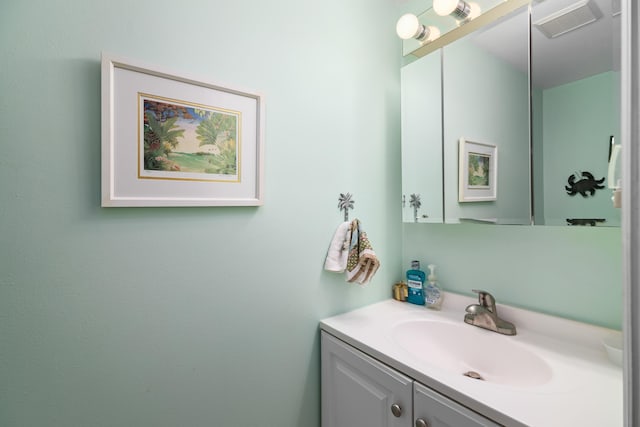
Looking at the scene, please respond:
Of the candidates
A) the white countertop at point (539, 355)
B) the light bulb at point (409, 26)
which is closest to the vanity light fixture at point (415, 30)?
the light bulb at point (409, 26)

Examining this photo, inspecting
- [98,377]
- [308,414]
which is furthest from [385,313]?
[98,377]

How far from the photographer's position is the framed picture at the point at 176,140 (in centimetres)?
75

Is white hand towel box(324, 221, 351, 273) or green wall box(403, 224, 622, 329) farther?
white hand towel box(324, 221, 351, 273)

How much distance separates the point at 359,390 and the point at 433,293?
55 cm

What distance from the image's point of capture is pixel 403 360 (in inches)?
32.3

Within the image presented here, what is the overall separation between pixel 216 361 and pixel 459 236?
3.55ft

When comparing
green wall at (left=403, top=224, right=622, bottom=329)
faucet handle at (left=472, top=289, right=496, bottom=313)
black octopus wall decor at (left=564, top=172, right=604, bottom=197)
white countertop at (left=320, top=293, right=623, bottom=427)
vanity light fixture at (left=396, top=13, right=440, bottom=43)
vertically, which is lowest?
white countertop at (left=320, top=293, right=623, bottom=427)

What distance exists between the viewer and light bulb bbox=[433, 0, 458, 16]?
3.67 ft

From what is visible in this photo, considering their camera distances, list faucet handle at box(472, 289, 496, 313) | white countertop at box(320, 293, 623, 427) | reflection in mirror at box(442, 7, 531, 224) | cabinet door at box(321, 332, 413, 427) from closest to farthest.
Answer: white countertop at box(320, 293, 623, 427)
cabinet door at box(321, 332, 413, 427)
reflection in mirror at box(442, 7, 531, 224)
faucet handle at box(472, 289, 496, 313)

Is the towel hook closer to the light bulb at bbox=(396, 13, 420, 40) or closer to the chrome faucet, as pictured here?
the chrome faucet

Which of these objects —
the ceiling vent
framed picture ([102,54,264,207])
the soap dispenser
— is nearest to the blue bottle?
the soap dispenser

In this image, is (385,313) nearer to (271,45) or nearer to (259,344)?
(259,344)

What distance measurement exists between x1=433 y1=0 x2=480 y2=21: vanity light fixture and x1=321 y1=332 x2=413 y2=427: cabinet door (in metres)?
1.34

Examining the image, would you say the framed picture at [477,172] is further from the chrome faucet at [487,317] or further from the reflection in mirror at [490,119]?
the chrome faucet at [487,317]
